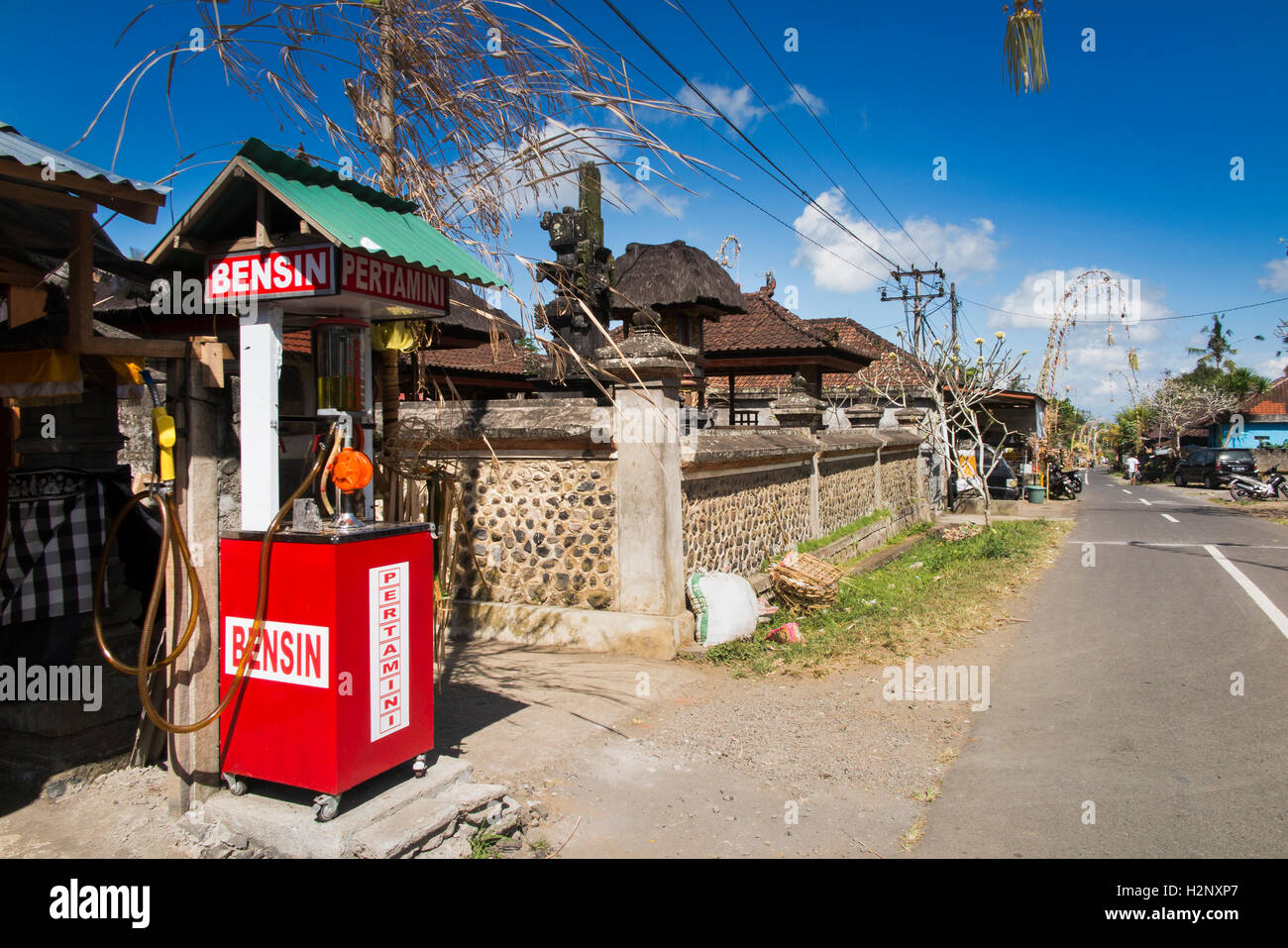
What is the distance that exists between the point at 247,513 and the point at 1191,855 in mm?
4771

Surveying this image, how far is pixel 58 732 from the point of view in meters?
4.54

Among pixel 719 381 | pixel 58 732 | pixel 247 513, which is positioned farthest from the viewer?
pixel 719 381

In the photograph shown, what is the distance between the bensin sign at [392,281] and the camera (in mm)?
3811

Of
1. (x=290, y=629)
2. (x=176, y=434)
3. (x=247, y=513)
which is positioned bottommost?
(x=290, y=629)

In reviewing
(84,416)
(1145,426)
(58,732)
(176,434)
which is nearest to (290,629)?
(176,434)

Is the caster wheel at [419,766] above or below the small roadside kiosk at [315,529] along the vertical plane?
below

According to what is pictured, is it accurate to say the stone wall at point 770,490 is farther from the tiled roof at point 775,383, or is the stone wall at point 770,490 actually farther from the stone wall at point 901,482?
the tiled roof at point 775,383

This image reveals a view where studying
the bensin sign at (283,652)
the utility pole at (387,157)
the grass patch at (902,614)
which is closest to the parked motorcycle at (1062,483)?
the grass patch at (902,614)

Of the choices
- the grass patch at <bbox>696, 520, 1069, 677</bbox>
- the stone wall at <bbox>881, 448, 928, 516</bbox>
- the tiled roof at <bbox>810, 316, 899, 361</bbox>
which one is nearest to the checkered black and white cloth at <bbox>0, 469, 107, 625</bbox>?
the grass patch at <bbox>696, 520, 1069, 677</bbox>

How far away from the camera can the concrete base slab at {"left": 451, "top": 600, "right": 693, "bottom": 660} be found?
7.86m

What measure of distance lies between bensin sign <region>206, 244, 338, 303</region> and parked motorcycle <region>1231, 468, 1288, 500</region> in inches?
1277

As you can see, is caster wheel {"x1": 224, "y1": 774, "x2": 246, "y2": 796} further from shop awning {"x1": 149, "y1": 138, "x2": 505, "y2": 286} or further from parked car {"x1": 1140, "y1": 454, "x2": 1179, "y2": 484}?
parked car {"x1": 1140, "y1": 454, "x2": 1179, "y2": 484}

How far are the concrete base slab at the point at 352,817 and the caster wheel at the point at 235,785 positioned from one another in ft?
0.08

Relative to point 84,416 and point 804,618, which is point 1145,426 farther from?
point 84,416
